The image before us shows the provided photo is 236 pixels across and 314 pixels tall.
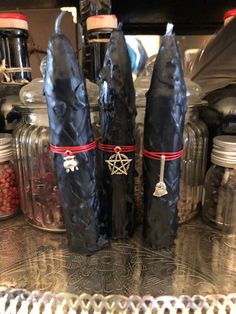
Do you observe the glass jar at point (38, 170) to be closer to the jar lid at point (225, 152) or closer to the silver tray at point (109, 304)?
the silver tray at point (109, 304)

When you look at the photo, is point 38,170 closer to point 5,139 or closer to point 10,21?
point 5,139

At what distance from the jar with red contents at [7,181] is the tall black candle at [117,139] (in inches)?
7.1

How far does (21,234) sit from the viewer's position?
0.50 meters

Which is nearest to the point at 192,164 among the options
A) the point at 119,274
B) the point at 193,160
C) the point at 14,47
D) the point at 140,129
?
the point at 193,160

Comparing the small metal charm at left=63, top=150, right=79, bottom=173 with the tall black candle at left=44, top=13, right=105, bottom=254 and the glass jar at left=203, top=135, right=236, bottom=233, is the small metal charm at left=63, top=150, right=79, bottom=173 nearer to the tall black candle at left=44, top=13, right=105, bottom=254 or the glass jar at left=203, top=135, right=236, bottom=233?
the tall black candle at left=44, top=13, right=105, bottom=254

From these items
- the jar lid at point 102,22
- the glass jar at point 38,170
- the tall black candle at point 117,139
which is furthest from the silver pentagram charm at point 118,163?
the jar lid at point 102,22

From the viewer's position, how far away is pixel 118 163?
426 mm

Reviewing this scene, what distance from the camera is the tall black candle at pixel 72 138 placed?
344 millimetres

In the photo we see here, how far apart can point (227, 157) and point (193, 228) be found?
133 mm

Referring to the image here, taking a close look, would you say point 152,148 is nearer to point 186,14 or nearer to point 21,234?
point 21,234

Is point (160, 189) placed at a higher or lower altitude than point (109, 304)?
higher

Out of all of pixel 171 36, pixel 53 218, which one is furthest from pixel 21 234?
Answer: pixel 171 36

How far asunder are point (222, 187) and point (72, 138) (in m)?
0.26

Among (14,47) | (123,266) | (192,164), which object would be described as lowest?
(123,266)
